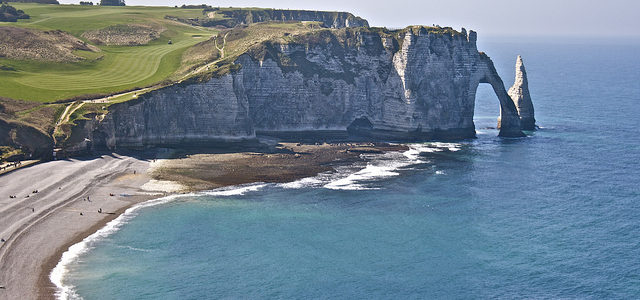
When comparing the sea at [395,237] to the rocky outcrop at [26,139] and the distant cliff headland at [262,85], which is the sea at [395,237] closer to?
the distant cliff headland at [262,85]

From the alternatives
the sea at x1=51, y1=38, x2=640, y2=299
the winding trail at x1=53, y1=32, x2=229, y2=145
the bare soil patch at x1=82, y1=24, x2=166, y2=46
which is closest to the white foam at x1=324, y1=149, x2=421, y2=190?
the sea at x1=51, y1=38, x2=640, y2=299

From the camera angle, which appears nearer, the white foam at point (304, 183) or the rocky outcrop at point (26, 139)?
the white foam at point (304, 183)

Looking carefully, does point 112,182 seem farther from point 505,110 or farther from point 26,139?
point 505,110

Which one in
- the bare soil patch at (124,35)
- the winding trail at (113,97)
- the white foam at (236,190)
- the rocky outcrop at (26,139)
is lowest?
the white foam at (236,190)

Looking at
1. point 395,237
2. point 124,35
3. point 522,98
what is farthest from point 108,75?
point 522,98

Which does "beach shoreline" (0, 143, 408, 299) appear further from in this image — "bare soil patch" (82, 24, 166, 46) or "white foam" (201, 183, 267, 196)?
"bare soil patch" (82, 24, 166, 46)

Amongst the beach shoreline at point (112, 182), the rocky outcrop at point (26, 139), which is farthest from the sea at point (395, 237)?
the rocky outcrop at point (26, 139)
